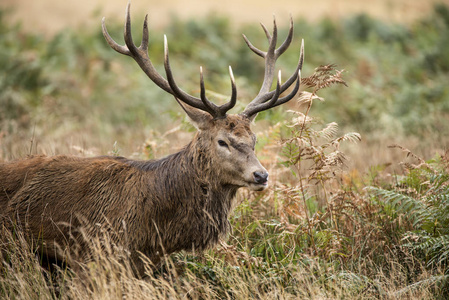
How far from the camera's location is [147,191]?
473cm

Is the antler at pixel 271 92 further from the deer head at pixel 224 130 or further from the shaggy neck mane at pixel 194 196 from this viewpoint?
the shaggy neck mane at pixel 194 196

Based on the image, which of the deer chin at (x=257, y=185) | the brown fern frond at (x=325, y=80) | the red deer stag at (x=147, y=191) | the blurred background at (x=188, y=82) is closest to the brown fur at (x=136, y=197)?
the red deer stag at (x=147, y=191)

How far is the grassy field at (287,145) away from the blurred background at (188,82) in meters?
0.05

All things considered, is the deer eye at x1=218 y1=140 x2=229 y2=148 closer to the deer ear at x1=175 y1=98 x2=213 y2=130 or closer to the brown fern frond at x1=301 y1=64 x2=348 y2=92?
the deer ear at x1=175 y1=98 x2=213 y2=130

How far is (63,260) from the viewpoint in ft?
14.4

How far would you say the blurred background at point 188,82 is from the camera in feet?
27.8

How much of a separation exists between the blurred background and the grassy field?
2.0 inches

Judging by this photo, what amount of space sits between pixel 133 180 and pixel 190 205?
587 mm

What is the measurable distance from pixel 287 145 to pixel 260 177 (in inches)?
24.4

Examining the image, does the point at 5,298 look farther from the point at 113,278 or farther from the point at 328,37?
the point at 328,37

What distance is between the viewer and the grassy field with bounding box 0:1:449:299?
174 inches

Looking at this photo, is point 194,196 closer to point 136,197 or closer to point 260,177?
point 136,197

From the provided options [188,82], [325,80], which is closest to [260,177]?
[325,80]

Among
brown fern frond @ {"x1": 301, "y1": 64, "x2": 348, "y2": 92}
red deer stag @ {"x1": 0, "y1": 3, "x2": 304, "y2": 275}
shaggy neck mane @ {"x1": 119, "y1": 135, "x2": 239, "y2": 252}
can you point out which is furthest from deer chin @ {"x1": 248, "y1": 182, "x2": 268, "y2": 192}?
brown fern frond @ {"x1": 301, "y1": 64, "x2": 348, "y2": 92}
